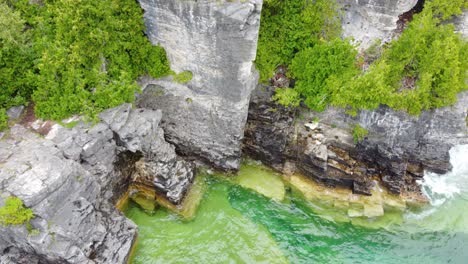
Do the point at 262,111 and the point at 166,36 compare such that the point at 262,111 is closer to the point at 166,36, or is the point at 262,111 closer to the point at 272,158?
the point at 272,158

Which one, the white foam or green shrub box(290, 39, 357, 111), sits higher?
green shrub box(290, 39, 357, 111)

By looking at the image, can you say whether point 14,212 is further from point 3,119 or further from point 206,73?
point 206,73

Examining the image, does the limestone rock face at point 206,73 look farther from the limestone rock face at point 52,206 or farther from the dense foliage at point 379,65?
the limestone rock face at point 52,206

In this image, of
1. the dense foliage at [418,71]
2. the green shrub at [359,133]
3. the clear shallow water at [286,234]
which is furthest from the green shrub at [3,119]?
the green shrub at [359,133]

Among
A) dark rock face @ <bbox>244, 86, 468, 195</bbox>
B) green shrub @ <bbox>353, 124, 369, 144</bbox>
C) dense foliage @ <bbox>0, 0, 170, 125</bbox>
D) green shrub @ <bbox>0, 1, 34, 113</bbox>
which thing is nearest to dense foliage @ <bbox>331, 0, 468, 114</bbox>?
dark rock face @ <bbox>244, 86, 468, 195</bbox>

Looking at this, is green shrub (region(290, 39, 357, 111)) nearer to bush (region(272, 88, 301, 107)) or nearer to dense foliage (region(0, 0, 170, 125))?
bush (region(272, 88, 301, 107))

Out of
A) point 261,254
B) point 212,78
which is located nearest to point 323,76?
point 212,78
